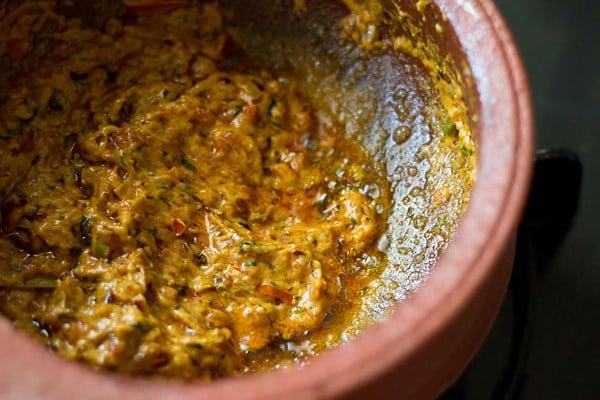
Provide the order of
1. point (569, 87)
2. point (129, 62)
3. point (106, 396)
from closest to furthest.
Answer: point (106, 396) < point (129, 62) < point (569, 87)

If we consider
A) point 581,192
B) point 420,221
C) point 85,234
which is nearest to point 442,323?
point 420,221

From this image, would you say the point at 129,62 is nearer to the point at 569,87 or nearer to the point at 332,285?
the point at 332,285

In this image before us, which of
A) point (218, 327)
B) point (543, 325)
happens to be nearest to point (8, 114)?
point (218, 327)

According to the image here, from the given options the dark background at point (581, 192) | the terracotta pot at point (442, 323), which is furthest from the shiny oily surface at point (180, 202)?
the dark background at point (581, 192)

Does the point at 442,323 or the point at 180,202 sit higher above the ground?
the point at 442,323

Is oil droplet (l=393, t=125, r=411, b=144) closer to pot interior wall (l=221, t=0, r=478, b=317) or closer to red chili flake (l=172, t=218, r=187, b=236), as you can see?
pot interior wall (l=221, t=0, r=478, b=317)

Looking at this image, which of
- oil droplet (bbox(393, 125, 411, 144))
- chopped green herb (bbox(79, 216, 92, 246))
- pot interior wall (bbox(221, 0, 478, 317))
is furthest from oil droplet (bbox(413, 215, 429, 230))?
chopped green herb (bbox(79, 216, 92, 246))

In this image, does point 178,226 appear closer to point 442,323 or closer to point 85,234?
point 85,234
